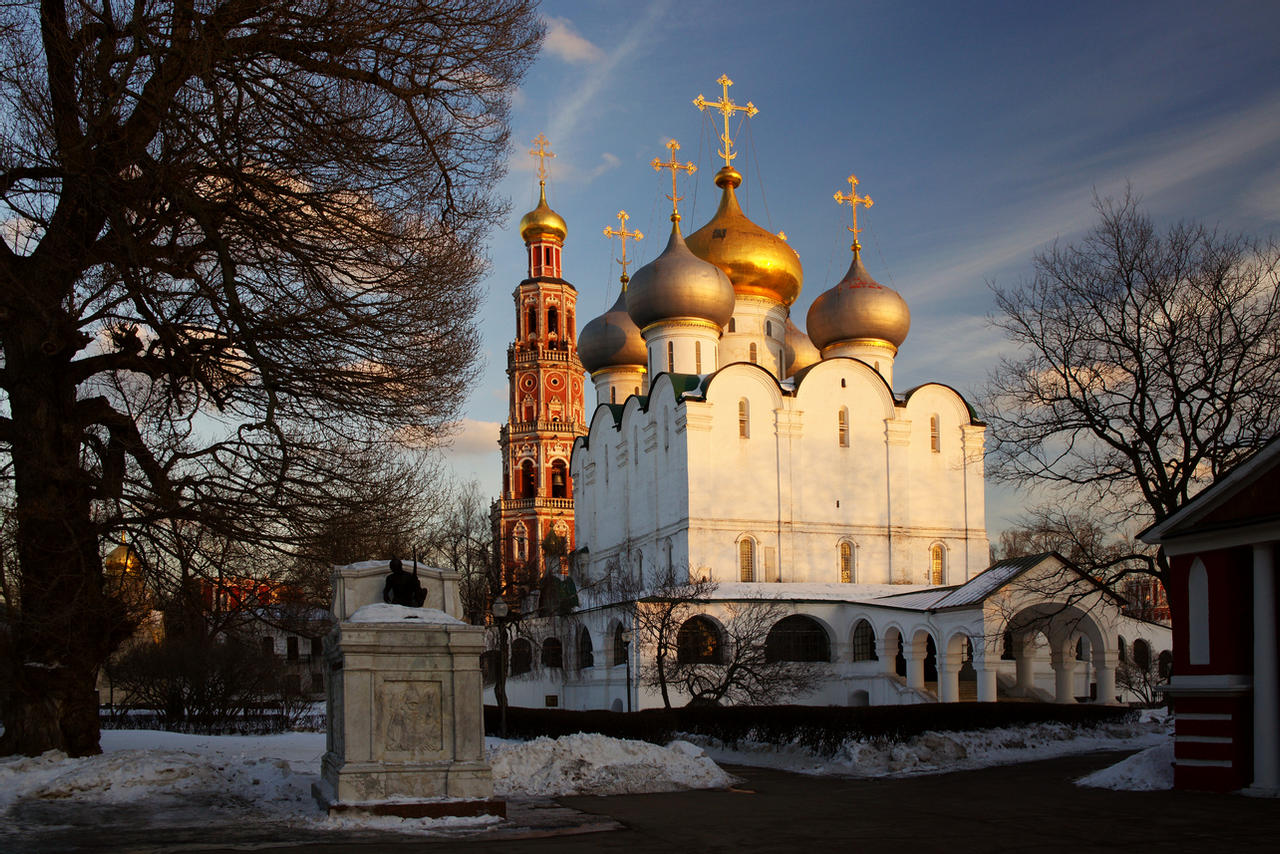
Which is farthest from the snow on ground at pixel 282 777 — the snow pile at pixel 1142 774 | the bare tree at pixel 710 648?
the bare tree at pixel 710 648

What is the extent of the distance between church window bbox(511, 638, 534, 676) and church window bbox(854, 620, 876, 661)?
41.9 ft

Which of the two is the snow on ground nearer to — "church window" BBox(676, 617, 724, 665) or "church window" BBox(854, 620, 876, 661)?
"church window" BBox(676, 617, 724, 665)

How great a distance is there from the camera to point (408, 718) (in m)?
Result: 11.0

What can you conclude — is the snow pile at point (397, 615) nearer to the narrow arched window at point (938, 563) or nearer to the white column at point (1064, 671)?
the white column at point (1064, 671)

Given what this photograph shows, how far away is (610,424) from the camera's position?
4350 centimetres

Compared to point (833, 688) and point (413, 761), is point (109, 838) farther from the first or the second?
point (833, 688)

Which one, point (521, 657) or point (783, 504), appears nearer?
point (783, 504)

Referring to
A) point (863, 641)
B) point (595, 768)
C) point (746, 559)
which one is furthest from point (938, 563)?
point (595, 768)

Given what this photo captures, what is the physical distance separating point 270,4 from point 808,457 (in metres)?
27.7

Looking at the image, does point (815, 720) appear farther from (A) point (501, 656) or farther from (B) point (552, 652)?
(B) point (552, 652)

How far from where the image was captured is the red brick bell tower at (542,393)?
63406 millimetres

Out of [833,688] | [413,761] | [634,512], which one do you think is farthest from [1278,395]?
[634,512]

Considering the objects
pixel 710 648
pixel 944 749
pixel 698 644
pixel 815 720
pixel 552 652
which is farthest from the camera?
pixel 552 652

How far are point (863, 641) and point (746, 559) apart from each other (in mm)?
4154
